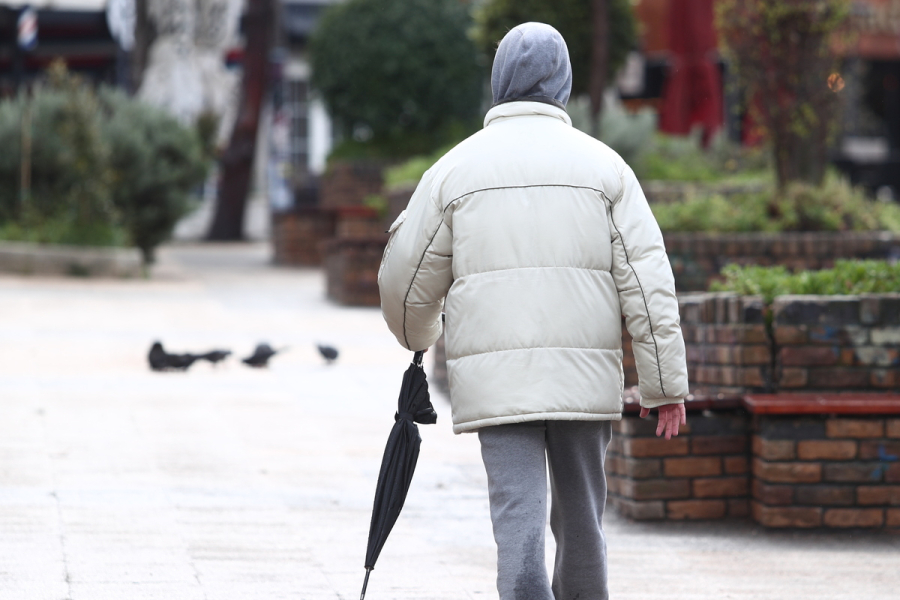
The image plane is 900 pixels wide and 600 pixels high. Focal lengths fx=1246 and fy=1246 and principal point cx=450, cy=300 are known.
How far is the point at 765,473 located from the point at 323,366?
431 centimetres

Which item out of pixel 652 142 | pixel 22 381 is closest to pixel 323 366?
pixel 22 381

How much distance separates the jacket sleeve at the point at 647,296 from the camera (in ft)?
9.91

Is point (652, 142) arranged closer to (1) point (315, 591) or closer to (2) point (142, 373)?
(2) point (142, 373)

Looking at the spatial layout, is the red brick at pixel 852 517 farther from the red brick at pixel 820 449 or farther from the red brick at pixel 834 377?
the red brick at pixel 834 377

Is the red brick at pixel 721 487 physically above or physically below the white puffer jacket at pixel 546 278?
below

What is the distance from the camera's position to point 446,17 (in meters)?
19.1

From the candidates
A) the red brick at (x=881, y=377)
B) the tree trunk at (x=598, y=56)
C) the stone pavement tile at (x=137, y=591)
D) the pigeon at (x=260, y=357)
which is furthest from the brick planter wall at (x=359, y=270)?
the stone pavement tile at (x=137, y=591)

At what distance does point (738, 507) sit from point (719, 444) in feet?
0.90

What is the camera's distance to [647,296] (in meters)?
3.02

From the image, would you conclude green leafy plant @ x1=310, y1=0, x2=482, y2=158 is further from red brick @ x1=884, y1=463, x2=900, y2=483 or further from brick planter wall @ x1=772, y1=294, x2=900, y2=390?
red brick @ x1=884, y1=463, x2=900, y2=483

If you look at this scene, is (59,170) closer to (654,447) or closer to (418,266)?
(654,447)

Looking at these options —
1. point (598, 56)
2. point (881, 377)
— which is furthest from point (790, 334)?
point (598, 56)

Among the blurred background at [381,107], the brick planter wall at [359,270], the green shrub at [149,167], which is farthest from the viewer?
the green shrub at [149,167]

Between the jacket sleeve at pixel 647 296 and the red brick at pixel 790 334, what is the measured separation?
216 cm
